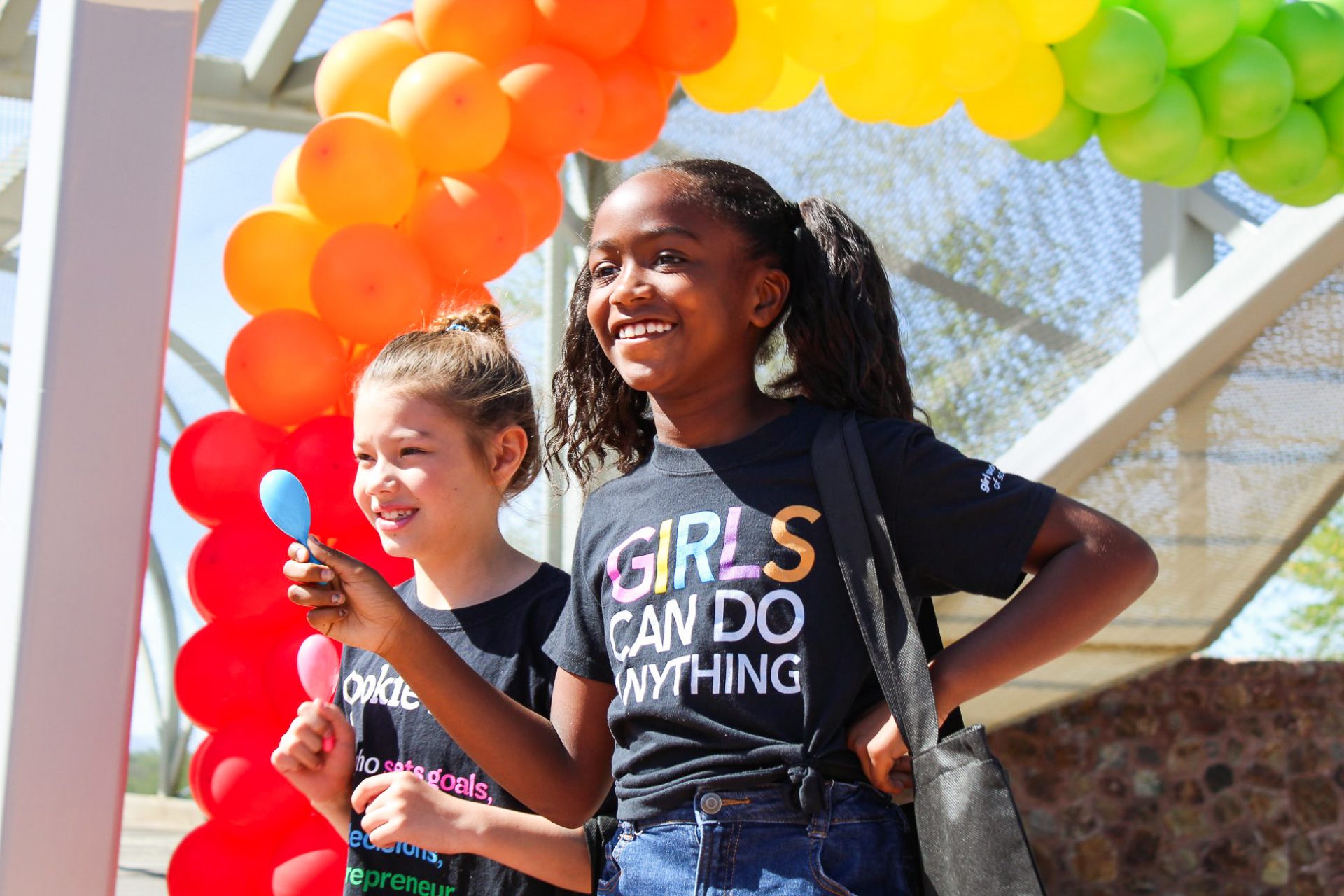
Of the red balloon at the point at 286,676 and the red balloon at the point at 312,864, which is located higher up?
the red balloon at the point at 286,676

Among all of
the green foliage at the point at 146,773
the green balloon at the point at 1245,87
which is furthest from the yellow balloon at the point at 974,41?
the green foliage at the point at 146,773

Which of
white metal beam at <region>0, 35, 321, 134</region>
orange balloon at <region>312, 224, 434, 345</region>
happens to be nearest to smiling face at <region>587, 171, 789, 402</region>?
orange balloon at <region>312, 224, 434, 345</region>

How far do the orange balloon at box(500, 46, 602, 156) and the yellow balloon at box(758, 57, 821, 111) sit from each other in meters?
0.69

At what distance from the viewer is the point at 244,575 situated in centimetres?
263

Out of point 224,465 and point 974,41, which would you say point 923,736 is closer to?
point 224,465

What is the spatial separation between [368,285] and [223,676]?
32.3 inches

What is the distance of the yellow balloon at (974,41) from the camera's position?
3.23m

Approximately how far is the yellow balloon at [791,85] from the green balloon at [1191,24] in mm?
844

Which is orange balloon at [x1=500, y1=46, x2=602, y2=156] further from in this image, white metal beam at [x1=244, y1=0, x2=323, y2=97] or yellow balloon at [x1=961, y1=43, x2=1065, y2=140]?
white metal beam at [x1=244, y1=0, x2=323, y2=97]

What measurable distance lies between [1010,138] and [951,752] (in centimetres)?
275

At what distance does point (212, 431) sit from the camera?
2.78 m

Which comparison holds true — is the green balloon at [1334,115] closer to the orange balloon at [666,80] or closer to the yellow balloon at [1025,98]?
the yellow balloon at [1025,98]

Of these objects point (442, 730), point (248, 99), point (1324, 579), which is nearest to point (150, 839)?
point (248, 99)

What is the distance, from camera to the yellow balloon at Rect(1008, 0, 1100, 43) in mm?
3287
